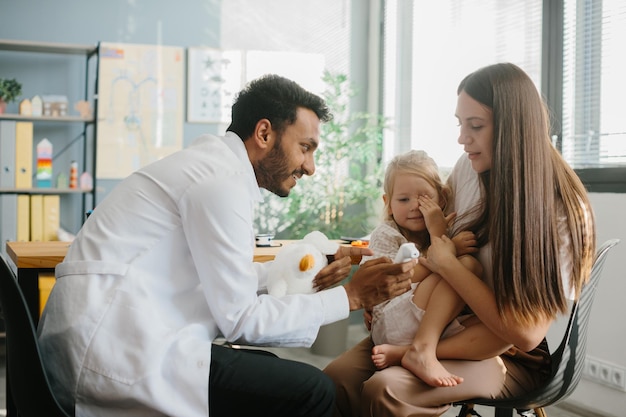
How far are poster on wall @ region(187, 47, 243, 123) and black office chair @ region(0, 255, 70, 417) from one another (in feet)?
12.7

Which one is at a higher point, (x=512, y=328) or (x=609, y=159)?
(x=609, y=159)

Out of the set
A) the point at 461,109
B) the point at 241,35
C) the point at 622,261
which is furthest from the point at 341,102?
the point at 461,109

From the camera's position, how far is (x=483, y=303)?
4.85ft

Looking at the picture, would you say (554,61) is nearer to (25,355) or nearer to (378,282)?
(378,282)

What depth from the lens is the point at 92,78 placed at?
4.68 metres

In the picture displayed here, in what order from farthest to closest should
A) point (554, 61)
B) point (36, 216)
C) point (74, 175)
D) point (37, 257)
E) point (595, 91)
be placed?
point (74, 175) < point (36, 216) < point (554, 61) < point (595, 91) < point (37, 257)

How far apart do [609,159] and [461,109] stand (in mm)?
1713

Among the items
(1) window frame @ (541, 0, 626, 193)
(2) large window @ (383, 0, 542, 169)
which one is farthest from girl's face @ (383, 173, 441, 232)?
(2) large window @ (383, 0, 542, 169)

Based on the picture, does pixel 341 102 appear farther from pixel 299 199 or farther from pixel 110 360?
pixel 110 360

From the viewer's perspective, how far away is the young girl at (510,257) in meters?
1.45

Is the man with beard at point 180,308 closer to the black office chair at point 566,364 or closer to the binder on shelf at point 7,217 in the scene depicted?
the black office chair at point 566,364

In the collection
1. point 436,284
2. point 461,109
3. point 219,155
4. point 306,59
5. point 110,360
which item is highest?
point 306,59

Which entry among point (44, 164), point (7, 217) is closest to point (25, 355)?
point (7, 217)

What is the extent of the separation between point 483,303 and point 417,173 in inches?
22.3
